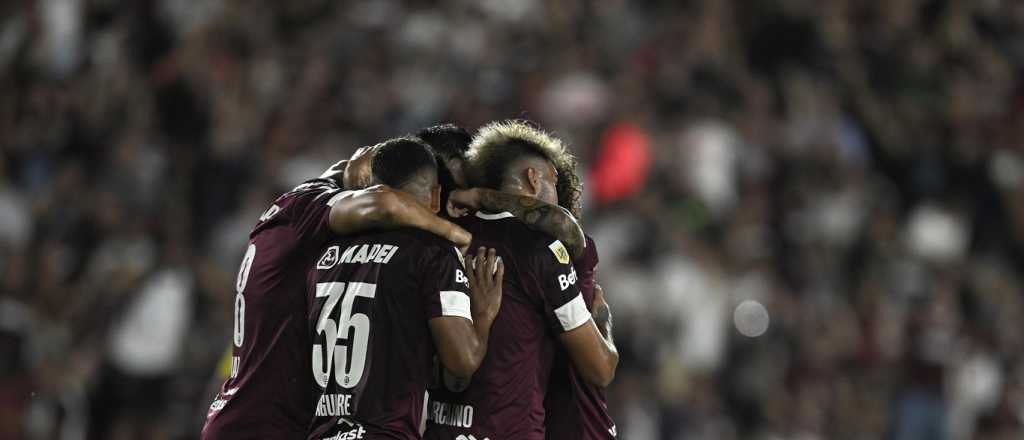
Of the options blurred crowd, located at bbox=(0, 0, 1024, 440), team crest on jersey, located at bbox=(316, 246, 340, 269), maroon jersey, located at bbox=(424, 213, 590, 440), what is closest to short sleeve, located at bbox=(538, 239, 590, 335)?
maroon jersey, located at bbox=(424, 213, 590, 440)

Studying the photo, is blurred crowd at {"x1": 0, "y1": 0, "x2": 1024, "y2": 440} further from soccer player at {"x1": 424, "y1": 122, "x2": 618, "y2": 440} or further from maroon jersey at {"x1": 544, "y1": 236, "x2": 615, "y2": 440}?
soccer player at {"x1": 424, "y1": 122, "x2": 618, "y2": 440}

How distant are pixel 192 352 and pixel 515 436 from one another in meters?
6.20

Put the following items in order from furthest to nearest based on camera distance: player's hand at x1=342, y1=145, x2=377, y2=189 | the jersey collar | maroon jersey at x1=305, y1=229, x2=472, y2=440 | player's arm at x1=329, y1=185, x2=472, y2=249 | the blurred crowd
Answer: the blurred crowd < player's hand at x1=342, y1=145, x2=377, y2=189 < the jersey collar < player's arm at x1=329, y1=185, x2=472, y2=249 < maroon jersey at x1=305, y1=229, x2=472, y2=440

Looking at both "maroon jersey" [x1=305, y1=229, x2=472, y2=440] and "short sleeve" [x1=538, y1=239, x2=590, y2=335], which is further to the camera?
"short sleeve" [x1=538, y1=239, x2=590, y2=335]

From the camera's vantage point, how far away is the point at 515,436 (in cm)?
509

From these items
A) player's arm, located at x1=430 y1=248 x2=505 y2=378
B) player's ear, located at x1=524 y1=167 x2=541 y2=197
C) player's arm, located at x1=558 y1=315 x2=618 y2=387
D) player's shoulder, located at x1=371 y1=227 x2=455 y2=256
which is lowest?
player's arm, located at x1=558 y1=315 x2=618 y2=387

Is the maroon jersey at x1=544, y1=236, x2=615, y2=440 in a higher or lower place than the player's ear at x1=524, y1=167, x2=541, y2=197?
lower

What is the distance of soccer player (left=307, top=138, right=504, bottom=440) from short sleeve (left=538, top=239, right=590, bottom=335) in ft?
0.78

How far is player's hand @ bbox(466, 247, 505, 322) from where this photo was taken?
5090 mm

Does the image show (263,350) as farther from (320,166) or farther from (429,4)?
(429,4)

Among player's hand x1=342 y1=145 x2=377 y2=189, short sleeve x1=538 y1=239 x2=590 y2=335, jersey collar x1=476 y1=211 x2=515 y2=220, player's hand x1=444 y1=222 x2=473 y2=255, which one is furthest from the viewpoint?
player's hand x1=342 y1=145 x2=377 y2=189

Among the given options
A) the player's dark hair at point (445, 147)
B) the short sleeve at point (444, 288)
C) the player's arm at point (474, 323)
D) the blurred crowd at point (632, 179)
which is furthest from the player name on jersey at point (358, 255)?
the blurred crowd at point (632, 179)

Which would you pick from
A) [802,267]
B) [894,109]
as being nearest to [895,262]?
[802,267]

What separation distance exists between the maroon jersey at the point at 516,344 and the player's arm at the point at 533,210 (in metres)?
0.03
